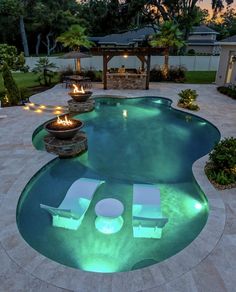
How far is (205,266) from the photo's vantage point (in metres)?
4.46

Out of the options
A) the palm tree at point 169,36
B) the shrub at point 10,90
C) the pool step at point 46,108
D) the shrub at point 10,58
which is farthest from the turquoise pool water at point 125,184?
the palm tree at point 169,36

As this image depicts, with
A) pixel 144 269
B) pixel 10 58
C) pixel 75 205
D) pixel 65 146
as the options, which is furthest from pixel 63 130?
pixel 10 58

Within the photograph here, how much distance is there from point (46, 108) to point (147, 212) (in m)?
11.2

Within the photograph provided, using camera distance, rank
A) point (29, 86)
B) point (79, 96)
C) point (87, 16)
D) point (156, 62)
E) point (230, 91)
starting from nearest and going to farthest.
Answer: point (79, 96) → point (230, 91) → point (29, 86) → point (156, 62) → point (87, 16)

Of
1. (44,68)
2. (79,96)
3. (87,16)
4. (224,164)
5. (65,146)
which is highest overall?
(87,16)

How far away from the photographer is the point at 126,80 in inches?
812

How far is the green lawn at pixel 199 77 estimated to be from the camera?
23.8 metres

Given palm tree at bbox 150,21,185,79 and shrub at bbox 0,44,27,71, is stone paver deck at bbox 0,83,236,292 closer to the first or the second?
shrub at bbox 0,44,27,71

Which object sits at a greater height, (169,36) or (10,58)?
(169,36)

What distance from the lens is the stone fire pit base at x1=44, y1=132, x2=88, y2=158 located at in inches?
359

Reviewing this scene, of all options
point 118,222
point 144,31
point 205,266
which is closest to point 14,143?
point 118,222

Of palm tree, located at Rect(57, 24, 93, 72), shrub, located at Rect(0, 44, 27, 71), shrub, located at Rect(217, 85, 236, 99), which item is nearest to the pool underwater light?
shrub, located at Rect(217, 85, 236, 99)

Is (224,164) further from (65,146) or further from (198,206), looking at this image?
(65,146)

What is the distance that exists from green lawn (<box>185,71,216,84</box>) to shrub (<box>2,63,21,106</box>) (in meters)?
16.3
